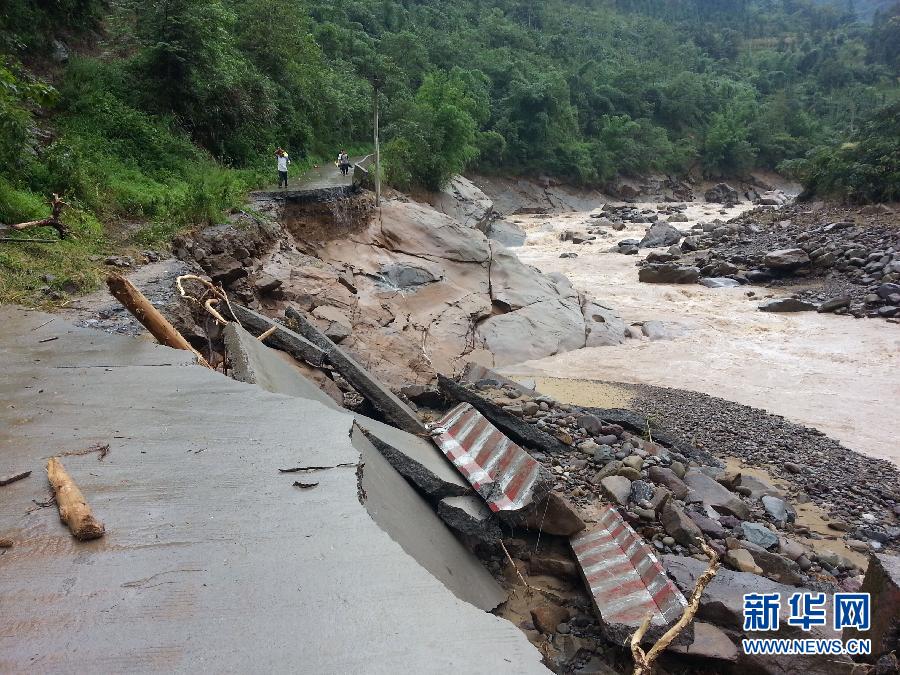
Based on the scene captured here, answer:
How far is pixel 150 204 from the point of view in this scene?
852 centimetres

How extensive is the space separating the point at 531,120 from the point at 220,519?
3906 centimetres

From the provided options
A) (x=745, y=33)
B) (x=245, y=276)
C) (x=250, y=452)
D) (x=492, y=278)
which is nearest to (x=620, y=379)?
(x=492, y=278)

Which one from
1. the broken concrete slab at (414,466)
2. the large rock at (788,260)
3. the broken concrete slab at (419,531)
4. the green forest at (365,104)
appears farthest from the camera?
the large rock at (788,260)

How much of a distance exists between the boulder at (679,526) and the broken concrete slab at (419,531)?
1574 millimetres

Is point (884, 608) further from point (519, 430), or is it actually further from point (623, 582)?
point (519, 430)

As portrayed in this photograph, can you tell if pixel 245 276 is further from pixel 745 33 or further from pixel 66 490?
pixel 745 33

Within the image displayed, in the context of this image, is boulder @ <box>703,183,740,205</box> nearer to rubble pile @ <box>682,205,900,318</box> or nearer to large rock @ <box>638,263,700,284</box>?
rubble pile @ <box>682,205,900,318</box>

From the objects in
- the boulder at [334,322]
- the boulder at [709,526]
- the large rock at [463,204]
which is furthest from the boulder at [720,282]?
the boulder at [709,526]

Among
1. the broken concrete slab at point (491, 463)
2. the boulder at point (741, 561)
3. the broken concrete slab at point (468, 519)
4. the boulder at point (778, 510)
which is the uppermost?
the broken concrete slab at point (491, 463)

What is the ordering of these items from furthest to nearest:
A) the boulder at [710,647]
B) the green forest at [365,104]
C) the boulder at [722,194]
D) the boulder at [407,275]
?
the boulder at [722,194] < the boulder at [407,275] < the green forest at [365,104] < the boulder at [710,647]

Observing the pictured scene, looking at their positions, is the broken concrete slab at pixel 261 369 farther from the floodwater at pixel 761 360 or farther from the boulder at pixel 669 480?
the floodwater at pixel 761 360

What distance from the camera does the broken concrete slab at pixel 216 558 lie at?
1560 mm

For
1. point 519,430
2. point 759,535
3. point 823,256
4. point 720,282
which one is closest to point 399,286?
point 519,430

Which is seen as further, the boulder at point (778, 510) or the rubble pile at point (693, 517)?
the boulder at point (778, 510)
